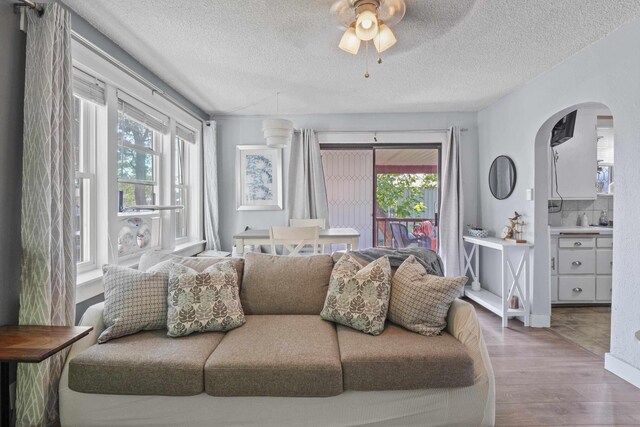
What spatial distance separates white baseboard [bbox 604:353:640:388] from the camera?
87.3 inches

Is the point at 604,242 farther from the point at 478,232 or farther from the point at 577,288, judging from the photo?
the point at 478,232

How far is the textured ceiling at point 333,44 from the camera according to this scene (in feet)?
6.90

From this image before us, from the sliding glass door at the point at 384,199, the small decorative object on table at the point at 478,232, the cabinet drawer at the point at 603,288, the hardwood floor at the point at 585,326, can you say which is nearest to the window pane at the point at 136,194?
the sliding glass door at the point at 384,199

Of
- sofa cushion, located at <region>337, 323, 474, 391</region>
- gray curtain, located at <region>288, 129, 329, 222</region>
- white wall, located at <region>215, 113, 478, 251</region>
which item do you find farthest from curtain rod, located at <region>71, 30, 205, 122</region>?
sofa cushion, located at <region>337, 323, 474, 391</region>

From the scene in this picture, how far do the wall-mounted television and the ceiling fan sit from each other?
8.08 feet

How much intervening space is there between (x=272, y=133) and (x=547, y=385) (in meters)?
2.90

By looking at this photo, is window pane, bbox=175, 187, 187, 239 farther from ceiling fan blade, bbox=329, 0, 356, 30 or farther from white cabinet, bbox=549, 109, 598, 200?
white cabinet, bbox=549, 109, 598, 200

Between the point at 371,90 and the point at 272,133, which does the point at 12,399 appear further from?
the point at 371,90

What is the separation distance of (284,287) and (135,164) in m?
1.92

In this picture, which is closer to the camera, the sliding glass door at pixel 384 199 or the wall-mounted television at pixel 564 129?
the wall-mounted television at pixel 564 129

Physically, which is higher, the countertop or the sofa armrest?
the countertop

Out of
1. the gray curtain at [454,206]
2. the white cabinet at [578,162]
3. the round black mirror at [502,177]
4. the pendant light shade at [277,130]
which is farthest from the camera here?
the gray curtain at [454,206]

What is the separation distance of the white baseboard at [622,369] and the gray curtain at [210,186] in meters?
4.01

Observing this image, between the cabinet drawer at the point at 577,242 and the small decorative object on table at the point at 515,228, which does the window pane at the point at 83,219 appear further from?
the cabinet drawer at the point at 577,242
